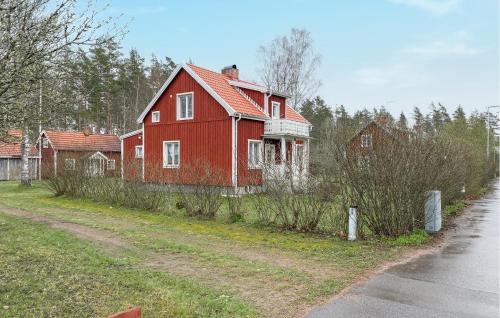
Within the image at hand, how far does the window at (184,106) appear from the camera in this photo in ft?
75.4

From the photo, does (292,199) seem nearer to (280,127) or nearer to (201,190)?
(201,190)

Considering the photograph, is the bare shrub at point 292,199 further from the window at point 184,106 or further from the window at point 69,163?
the window at point 184,106

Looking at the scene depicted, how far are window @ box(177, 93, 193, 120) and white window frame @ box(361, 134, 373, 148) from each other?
14336 mm

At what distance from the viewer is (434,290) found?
6074mm

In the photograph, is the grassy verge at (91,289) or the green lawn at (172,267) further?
the green lawn at (172,267)

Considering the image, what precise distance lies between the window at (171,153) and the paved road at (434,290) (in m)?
16.9

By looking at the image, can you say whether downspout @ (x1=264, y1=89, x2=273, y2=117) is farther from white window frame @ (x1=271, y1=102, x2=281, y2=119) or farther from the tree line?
the tree line

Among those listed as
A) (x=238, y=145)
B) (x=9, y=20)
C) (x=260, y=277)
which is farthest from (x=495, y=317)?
(x=238, y=145)

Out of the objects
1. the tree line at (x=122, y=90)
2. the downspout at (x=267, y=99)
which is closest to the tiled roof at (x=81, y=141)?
the tree line at (x=122, y=90)

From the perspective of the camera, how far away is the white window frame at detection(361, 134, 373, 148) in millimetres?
9688

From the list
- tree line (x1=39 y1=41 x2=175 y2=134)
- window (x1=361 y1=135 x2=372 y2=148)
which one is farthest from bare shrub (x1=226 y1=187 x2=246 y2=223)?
tree line (x1=39 y1=41 x2=175 y2=134)

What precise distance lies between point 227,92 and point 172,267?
16.3m

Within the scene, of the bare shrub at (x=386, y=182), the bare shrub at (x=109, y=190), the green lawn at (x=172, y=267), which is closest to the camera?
the green lawn at (x=172, y=267)

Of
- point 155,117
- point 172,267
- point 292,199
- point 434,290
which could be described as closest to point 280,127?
point 155,117
